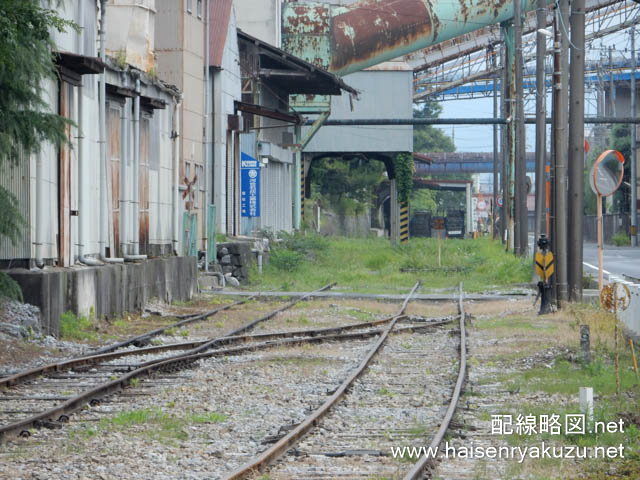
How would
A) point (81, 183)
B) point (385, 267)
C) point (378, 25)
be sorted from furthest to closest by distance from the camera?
1. point (378, 25)
2. point (385, 267)
3. point (81, 183)

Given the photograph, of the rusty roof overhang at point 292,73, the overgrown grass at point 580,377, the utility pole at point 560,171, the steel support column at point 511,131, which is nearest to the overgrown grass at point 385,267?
the steel support column at point 511,131

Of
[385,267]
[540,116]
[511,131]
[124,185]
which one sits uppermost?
[511,131]

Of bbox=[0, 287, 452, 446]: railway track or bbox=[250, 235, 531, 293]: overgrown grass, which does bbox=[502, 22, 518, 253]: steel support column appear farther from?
bbox=[0, 287, 452, 446]: railway track

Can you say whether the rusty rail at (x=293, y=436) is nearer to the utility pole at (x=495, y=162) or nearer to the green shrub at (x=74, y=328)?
the green shrub at (x=74, y=328)

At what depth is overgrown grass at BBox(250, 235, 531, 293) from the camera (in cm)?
3256

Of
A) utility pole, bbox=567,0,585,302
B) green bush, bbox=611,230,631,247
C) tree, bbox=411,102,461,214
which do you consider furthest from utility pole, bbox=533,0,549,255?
tree, bbox=411,102,461,214

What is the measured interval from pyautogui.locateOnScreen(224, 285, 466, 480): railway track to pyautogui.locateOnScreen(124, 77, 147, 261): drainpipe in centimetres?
842

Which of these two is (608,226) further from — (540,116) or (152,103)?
(152,103)

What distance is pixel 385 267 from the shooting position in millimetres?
40156

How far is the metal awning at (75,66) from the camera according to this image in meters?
17.3

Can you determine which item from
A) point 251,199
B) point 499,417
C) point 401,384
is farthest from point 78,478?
point 251,199

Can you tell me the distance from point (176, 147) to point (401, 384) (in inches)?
613

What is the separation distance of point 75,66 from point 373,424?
1042cm

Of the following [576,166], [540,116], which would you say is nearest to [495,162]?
[540,116]
